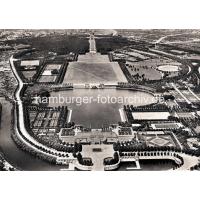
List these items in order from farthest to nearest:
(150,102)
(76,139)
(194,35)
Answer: (194,35)
(150,102)
(76,139)

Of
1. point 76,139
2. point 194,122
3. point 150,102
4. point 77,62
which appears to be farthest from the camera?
point 77,62

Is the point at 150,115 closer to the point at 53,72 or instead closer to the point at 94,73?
the point at 94,73

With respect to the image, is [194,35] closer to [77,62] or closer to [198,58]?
[198,58]

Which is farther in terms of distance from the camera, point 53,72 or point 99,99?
point 53,72

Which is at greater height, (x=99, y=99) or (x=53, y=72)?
(x=53, y=72)

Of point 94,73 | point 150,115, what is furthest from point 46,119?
point 94,73

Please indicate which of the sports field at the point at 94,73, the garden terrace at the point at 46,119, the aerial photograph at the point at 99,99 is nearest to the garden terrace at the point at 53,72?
the aerial photograph at the point at 99,99

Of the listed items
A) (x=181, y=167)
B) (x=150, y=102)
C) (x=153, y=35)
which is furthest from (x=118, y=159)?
(x=153, y=35)
